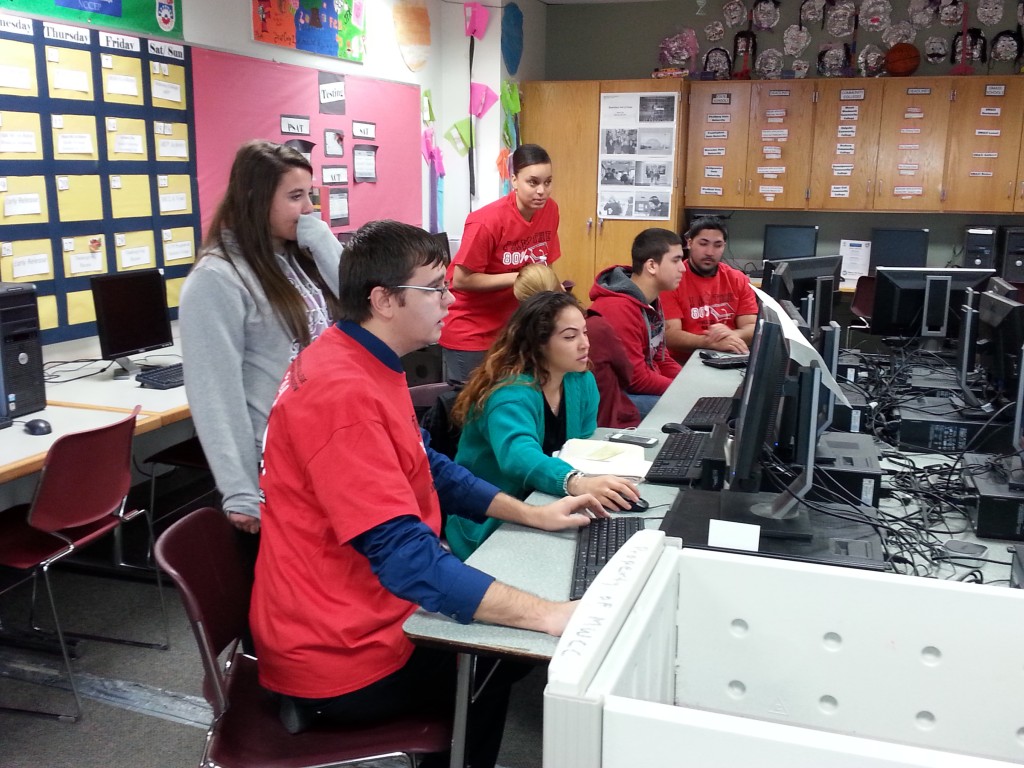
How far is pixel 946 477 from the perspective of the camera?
2.30 meters

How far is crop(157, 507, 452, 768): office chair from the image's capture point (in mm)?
1475

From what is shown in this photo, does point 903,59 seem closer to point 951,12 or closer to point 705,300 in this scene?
point 951,12

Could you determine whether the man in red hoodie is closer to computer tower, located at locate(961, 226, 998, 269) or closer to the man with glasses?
the man with glasses

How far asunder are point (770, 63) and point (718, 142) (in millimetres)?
660

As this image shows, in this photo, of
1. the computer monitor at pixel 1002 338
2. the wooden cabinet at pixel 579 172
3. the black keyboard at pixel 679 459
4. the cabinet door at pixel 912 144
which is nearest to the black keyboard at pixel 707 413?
the black keyboard at pixel 679 459

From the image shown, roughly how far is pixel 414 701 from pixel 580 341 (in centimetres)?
113

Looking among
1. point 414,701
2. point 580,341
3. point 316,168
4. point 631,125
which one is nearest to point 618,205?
point 631,125

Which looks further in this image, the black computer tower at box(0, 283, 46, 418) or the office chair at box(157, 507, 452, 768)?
the black computer tower at box(0, 283, 46, 418)

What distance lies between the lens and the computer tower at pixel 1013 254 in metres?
5.64

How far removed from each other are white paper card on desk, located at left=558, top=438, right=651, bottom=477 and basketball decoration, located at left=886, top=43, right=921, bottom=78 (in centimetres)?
465

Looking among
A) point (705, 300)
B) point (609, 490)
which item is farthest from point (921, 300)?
point (609, 490)

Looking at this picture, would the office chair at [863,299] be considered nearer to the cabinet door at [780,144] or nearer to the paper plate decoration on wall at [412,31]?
the cabinet door at [780,144]

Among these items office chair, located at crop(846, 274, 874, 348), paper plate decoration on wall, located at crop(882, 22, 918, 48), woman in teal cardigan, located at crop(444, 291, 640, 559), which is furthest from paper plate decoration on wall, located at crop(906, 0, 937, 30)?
woman in teal cardigan, located at crop(444, 291, 640, 559)

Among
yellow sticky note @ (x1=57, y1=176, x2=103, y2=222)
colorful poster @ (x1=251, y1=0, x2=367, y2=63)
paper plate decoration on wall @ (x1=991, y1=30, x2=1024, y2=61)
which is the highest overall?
paper plate decoration on wall @ (x1=991, y1=30, x2=1024, y2=61)
